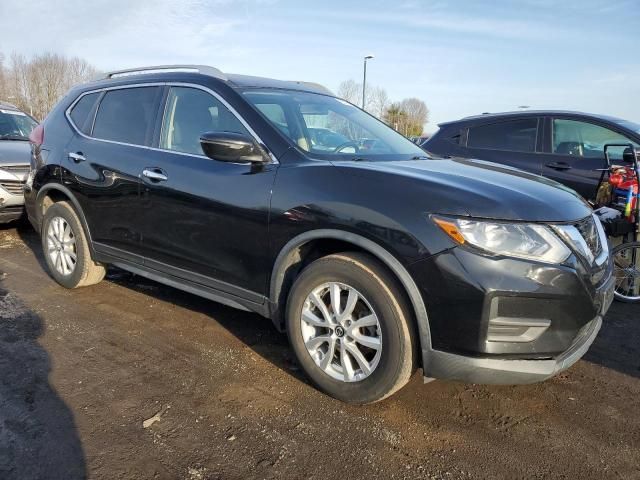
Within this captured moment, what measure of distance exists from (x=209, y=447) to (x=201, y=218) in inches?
55.9

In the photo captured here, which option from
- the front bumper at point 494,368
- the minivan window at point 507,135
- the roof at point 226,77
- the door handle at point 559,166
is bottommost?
the front bumper at point 494,368

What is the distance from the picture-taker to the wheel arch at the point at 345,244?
242 cm

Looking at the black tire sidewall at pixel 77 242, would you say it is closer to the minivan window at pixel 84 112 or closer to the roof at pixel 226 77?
the minivan window at pixel 84 112

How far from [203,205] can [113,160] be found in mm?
1136

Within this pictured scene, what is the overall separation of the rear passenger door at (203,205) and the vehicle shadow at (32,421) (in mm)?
999

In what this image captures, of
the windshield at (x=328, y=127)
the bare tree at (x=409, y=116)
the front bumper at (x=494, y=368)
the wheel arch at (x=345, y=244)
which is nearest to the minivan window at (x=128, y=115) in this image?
the windshield at (x=328, y=127)

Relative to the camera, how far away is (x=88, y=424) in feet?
8.38

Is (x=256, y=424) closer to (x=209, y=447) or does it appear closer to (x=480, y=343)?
(x=209, y=447)

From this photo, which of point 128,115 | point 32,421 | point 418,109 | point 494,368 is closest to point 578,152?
point 494,368

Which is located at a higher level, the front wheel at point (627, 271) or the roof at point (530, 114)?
the roof at point (530, 114)

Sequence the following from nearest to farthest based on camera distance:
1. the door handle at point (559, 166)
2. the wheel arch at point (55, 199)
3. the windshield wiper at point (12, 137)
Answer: the wheel arch at point (55, 199)
the door handle at point (559, 166)
the windshield wiper at point (12, 137)

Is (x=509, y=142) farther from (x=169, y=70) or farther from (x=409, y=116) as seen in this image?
(x=409, y=116)

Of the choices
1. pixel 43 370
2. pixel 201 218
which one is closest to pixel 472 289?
pixel 201 218

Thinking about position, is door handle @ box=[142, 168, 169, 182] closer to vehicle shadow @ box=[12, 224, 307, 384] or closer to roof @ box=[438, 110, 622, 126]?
vehicle shadow @ box=[12, 224, 307, 384]
